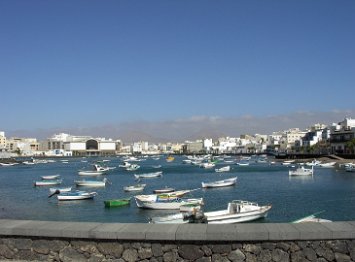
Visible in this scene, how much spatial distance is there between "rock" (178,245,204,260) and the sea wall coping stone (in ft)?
0.44

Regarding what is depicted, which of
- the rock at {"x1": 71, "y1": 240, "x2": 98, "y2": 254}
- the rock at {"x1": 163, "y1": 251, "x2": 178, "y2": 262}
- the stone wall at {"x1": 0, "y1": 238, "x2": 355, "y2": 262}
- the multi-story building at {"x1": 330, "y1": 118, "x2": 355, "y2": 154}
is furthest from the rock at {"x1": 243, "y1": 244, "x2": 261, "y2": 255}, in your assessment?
the multi-story building at {"x1": 330, "y1": 118, "x2": 355, "y2": 154}

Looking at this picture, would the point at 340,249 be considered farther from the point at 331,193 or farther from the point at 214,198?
the point at 331,193

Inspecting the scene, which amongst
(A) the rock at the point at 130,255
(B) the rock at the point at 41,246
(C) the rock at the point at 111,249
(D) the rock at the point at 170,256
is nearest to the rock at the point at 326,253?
(D) the rock at the point at 170,256

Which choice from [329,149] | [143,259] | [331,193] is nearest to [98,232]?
[143,259]

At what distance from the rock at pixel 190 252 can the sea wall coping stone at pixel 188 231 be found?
0.13 meters

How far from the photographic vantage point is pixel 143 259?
7.42 m

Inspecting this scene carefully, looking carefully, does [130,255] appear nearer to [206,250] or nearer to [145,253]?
[145,253]

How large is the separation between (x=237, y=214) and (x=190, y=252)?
1965 centimetres

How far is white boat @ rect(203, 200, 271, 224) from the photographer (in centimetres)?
2519

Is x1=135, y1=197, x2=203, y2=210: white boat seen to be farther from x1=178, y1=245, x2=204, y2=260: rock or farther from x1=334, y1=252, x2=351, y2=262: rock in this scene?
x1=334, y1=252, x2=351, y2=262: rock

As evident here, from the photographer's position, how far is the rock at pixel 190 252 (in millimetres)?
7289

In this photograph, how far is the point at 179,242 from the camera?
288 inches

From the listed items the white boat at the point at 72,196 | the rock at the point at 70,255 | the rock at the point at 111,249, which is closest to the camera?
the rock at the point at 111,249

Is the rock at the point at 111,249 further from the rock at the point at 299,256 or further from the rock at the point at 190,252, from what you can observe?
the rock at the point at 299,256
